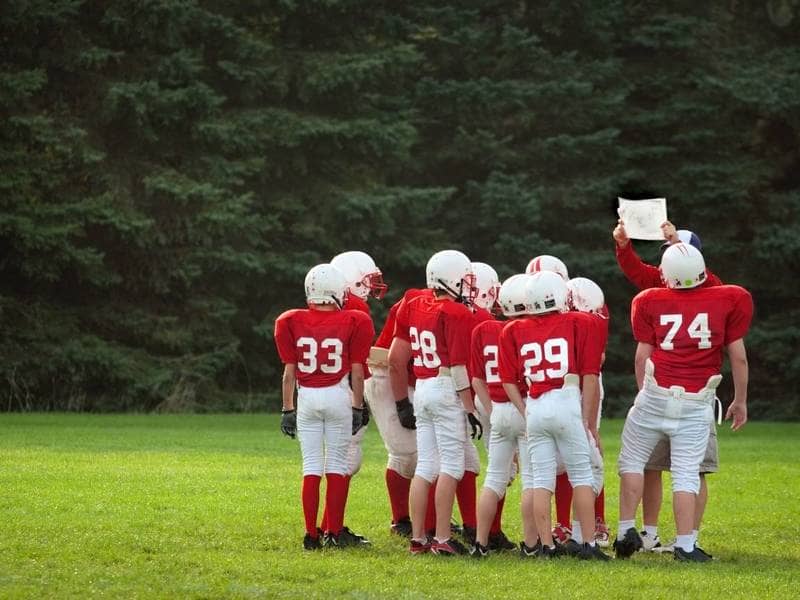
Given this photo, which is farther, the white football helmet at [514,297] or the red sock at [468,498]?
the red sock at [468,498]

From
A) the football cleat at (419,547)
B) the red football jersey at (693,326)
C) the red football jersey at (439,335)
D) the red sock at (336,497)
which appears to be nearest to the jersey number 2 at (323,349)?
the red football jersey at (439,335)

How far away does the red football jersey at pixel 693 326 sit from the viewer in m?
10.3

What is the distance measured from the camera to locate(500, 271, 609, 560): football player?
32.8 ft

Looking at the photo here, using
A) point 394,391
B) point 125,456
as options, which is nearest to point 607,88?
point 125,456

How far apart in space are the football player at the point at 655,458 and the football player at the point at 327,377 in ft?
6.49

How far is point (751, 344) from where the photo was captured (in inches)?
1225

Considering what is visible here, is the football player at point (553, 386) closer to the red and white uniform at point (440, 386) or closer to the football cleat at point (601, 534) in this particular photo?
the red and white uniform at point (440, 386)

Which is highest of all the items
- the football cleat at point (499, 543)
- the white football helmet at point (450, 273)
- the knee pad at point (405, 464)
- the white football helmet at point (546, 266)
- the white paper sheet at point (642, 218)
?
the white paper sheet at point (642, 218)

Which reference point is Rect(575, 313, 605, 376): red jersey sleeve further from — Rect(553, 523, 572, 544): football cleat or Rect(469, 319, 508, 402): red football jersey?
Rect(553, 523, 572, 544): football cleat

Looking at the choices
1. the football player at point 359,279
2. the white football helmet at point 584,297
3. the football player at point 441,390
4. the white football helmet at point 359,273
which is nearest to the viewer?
the football player at point 441,390

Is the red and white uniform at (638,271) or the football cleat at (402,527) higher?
the red and white uniform at (638,271)

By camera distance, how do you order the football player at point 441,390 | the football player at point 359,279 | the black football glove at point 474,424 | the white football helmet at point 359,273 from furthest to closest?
the white football helmet at point 359,273, the football player at point 359,279, the black football glove at point 474,424, the football player at point 441,390

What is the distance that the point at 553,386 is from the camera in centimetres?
1004

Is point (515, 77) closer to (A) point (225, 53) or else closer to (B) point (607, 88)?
(B) point (607, 88)
